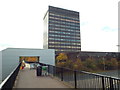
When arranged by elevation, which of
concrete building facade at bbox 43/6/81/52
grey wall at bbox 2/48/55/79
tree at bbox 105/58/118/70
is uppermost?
concrete building facade at bbox 43/6/81/52

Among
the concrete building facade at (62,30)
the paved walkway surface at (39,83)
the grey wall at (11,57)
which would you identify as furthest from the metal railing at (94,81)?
the concrete building facade at (62,30)

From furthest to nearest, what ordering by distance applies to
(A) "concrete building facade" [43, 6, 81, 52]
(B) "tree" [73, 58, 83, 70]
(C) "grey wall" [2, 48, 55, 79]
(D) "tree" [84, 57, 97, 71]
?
(A) "concrete building facade" [43, 6, 81, 52], (D) "tree" [84, 57, 97, 71], (B) "tree" [73, 58, 83, 70], (C) "grey wall" [2, 48, 55, 79]

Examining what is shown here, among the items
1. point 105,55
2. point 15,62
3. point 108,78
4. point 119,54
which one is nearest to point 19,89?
point 108,78

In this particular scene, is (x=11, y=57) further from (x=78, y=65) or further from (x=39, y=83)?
(x=78, y=65)

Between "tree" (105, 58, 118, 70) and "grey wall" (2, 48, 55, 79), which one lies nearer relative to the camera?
"grey wall" (2, 48, 55, 79)

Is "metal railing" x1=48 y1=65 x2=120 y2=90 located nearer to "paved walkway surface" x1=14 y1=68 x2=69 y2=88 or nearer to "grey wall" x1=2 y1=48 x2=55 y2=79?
"paved walkway surface" x1=14 y1=68 x2=69 y2=88

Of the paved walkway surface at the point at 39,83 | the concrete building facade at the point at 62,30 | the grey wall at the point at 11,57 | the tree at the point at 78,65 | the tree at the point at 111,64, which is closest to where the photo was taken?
the paved walkway surface at the point at 39,83

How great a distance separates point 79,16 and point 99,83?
11643 cm

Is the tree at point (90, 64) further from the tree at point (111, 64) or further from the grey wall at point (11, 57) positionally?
the grey wall at point (11, 57)

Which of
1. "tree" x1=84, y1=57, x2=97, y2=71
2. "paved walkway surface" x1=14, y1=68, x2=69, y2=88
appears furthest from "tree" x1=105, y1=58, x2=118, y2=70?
"paved walkway surface" x1=14, y1=68, x2=69, y2=88

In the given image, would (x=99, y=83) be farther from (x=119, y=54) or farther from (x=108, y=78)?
(x=119, y=54)

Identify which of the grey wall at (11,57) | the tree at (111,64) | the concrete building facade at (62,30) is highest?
the concrete building facade at (62,30)

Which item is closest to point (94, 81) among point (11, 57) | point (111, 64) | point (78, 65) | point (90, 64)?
point (11, 57)

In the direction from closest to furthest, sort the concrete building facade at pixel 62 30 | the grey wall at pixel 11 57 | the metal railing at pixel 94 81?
the metal railing at pixel 94 81, the grey wall at pixel 11 57, the concrete building facade at pixel 62 30
